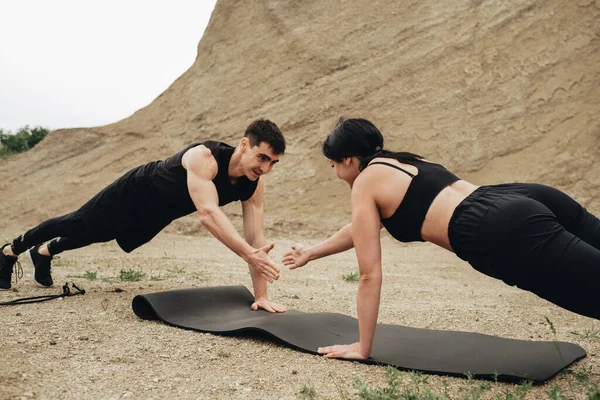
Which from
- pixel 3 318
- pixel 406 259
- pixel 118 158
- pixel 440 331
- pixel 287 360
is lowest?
pixel 406 259

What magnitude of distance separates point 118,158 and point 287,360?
36.7 ft

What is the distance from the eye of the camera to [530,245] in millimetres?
2432

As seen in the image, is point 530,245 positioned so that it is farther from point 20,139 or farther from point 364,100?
point 20,139

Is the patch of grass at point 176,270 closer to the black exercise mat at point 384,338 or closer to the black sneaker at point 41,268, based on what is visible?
the black sneaker at point 41,268

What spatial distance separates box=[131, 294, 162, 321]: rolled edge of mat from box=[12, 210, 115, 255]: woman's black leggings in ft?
3.16

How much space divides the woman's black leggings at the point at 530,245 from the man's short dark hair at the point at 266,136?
1719 mm

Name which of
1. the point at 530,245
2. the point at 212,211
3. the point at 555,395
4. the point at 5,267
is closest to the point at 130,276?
the point at 5,267

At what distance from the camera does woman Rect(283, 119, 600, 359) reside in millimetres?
2402

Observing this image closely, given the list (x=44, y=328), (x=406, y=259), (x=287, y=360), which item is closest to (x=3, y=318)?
(x=44, y=328)

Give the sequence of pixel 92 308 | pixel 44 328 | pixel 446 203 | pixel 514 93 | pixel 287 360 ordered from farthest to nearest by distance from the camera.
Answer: pixel 514 93 < pixel 92 308 < pixel 44 328 < pixel 287 360 < pixel 446 203

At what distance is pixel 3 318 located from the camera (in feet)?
12.1

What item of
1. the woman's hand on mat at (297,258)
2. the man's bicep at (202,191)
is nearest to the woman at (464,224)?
the woman's hand on mat at (297,258)

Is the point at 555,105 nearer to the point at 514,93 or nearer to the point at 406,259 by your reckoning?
the point at 514,93

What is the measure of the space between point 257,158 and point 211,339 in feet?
4.44
